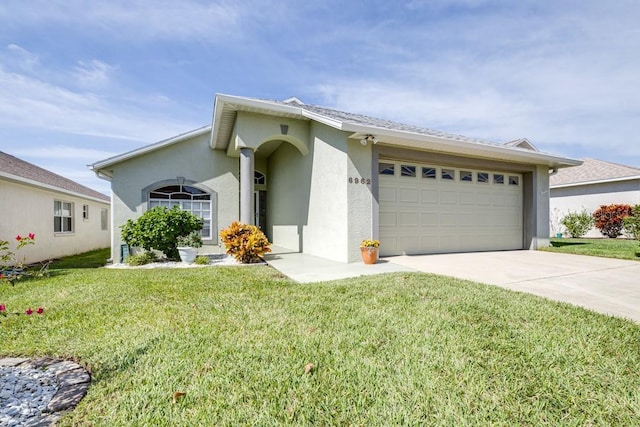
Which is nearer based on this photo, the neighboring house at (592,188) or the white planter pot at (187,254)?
the white planter pot at (187,254)

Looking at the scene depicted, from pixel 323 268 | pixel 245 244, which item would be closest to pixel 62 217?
pixel 245 244

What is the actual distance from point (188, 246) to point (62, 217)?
8.26 m

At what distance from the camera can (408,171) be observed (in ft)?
29.2

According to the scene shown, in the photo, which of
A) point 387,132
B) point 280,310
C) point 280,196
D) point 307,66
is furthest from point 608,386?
point 307,66

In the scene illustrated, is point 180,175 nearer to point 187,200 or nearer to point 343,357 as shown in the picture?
point 187,200

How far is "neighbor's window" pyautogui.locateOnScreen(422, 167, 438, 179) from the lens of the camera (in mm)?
9109

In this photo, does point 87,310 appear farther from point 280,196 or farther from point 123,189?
point 280,196

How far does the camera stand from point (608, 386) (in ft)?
7.18

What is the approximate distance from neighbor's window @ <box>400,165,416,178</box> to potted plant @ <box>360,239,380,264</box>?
2.63 meters

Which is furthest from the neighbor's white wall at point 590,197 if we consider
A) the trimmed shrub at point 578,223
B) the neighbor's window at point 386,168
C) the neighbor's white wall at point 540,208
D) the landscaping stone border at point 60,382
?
the landscaping stone border at point 60,382

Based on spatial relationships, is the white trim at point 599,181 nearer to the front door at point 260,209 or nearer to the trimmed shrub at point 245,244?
the front door at point 260,209

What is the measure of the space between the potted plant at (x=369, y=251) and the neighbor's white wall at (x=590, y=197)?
679 inches

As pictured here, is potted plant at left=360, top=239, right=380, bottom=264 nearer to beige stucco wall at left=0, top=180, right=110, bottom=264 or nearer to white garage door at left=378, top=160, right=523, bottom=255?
white garage door at left=378, top=160, right=523, bottom=255

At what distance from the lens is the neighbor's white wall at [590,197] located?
16016mm
